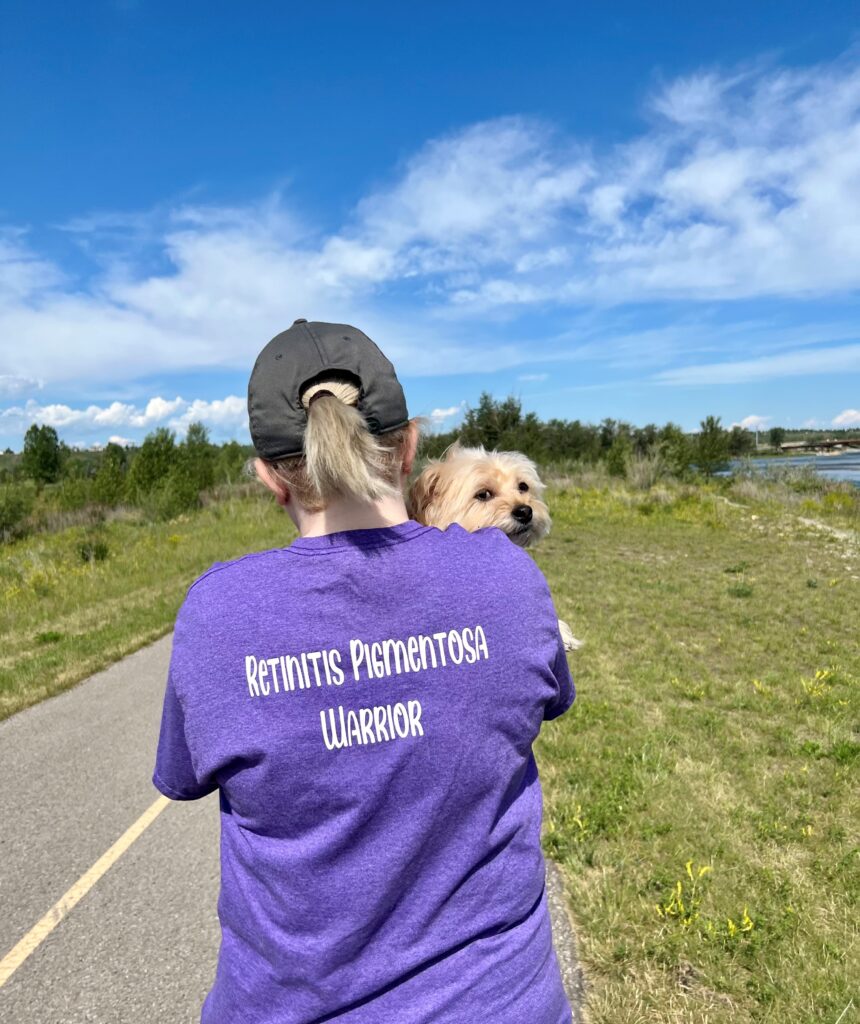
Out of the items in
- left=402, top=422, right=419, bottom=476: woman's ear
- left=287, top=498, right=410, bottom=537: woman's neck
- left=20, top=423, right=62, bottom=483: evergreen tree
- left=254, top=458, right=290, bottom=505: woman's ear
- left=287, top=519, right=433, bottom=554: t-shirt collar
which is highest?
left=20, top=423, right=62, bottom=483: evergreen tree

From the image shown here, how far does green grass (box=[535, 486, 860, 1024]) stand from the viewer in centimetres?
314

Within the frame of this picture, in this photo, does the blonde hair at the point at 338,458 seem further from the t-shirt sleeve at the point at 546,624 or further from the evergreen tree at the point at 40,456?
the evergreen tree at the point at 40,456

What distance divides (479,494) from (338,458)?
213cm

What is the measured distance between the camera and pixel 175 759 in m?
1.35

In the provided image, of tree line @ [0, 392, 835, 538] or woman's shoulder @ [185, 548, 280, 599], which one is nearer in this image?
woman's shoulder @ [185, 548, 280, 599]

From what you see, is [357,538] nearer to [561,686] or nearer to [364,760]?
[364,760]

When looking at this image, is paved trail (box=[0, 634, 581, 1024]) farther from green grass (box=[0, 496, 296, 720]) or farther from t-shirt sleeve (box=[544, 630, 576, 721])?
t-shirt sleeve (box=[544, 630, 576, 721])

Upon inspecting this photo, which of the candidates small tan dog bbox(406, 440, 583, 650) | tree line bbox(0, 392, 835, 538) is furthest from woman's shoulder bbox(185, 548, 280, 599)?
tree line bbox(0, 392, 835, 538)

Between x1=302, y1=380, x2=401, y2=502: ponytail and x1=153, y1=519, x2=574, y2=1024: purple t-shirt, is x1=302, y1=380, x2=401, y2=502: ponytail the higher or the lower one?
the higher one

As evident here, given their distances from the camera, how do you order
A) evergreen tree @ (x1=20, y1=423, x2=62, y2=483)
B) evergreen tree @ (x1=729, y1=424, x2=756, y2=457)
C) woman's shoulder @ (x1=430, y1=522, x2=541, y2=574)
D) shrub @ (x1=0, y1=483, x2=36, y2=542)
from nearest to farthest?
woman's shoulder @ (x1=430, y1=522, x2=541, y2=574), shrub @ (x1=0, y1=483, x2=36, y2=542), evergreen tree @ (x1=729, y1=424, x2=756, y2=457), evergreen tree @ (x1=20, y1=423, x2=62, y2=483)

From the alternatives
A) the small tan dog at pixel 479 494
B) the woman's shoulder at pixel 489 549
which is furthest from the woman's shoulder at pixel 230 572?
the small tan dog at pixel 479 494

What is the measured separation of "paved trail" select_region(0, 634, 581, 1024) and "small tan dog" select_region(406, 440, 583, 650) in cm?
209

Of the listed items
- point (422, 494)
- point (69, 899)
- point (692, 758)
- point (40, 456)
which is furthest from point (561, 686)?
point (40, 456)

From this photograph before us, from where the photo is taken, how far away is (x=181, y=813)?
17.1 ft
